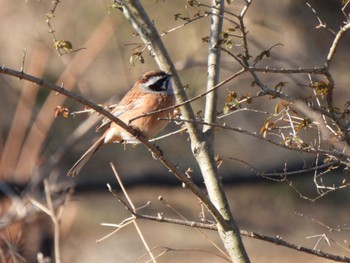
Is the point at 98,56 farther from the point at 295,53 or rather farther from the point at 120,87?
the point at 295,53

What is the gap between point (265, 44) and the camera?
28.0 ft

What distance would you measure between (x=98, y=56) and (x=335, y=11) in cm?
278

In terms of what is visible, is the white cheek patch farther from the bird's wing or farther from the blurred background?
the blurred background

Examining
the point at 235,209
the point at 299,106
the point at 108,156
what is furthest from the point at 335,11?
the point at 299,106

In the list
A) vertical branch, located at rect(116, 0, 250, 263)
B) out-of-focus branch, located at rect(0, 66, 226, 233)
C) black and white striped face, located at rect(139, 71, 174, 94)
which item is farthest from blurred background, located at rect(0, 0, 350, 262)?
out-of-focus branch, located at rect(0, 66, 226, 233)

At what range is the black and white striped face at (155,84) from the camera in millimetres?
4965

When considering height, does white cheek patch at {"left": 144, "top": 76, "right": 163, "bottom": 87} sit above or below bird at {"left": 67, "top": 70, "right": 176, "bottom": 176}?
above

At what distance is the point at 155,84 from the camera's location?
5.12m

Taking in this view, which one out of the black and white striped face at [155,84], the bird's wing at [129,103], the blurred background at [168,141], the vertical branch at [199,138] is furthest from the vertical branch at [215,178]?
the blurred background at [168,141]

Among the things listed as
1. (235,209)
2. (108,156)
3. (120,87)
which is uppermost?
(120,87)

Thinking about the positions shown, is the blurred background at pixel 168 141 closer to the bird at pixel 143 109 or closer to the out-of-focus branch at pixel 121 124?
the bird at pixel 143 109

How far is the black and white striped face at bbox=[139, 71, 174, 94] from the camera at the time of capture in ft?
16.3

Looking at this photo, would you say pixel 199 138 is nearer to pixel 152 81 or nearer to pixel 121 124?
pixel 121 124

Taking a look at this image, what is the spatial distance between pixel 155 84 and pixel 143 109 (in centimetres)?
20
